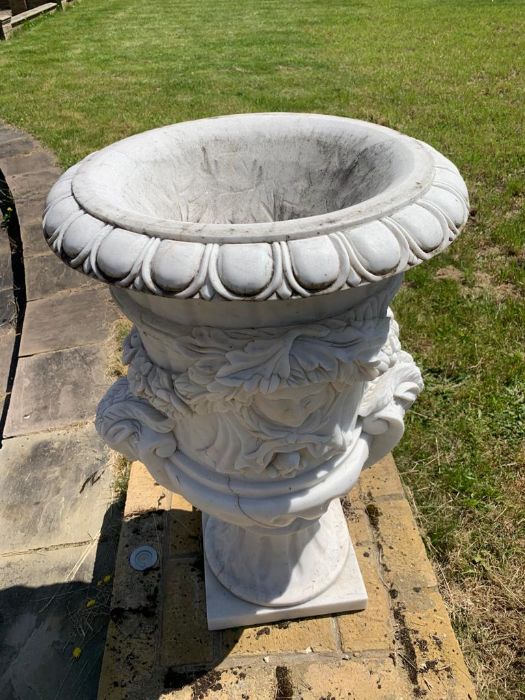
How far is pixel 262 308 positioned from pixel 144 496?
135cm

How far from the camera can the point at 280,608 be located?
181cm

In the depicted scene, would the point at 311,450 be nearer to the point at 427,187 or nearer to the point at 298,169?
the point at 427,187

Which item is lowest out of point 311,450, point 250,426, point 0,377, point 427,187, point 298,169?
point 0,377

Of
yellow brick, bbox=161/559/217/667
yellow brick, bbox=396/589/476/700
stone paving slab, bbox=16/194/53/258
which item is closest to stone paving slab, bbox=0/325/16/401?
stone paving slab, bbox=16/194/53/258

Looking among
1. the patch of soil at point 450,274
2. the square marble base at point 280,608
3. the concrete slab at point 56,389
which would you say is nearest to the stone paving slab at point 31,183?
the concrete slab at point 56,389

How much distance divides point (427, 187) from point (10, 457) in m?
2.24

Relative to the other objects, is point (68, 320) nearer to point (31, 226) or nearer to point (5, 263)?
point (31, 226)

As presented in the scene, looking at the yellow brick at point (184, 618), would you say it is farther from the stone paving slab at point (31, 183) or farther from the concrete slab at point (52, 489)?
the stone paving slab at point (31, 183)

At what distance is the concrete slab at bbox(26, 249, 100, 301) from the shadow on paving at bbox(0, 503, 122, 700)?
1.74 meters

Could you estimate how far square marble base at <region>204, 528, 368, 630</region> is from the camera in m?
1.79

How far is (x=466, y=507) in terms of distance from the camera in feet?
7.38

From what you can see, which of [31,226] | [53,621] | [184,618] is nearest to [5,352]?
[31,226]

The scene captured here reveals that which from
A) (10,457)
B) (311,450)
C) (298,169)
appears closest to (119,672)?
(311,450)

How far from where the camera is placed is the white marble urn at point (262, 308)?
975 millimetres
